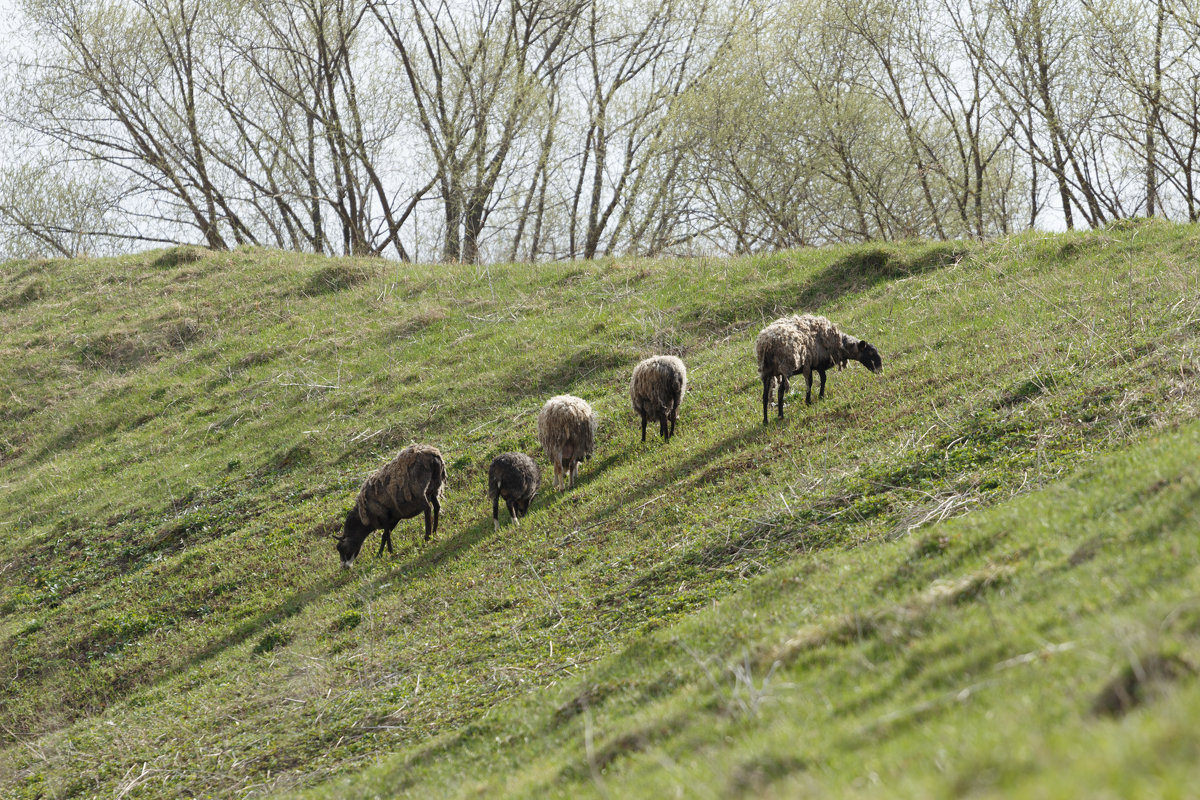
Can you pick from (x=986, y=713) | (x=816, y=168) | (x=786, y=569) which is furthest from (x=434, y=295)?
(x=986, y=713)

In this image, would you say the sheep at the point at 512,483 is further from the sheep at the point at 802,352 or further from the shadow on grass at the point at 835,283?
the shadow on grass at the point at 835,283

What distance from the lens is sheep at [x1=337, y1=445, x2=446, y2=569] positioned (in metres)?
13.8

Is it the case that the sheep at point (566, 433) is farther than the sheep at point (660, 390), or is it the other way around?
the sheep at point (660, 390)

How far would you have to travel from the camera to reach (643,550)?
397 inches

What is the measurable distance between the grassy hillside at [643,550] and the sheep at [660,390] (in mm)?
583

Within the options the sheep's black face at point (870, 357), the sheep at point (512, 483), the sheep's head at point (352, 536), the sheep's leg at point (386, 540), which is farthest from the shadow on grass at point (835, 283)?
the sheep's head at point (352, 536)

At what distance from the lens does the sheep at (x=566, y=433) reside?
553 inches

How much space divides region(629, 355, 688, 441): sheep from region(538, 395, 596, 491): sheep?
2.93 feet

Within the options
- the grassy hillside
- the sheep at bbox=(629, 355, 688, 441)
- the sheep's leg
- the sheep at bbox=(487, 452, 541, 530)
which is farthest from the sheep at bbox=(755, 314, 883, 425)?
the sheep's leg

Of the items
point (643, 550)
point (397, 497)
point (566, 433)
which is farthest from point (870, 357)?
point (397, 497)

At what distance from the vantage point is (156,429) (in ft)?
73.0

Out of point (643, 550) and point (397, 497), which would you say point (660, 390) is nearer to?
point (397, 497)

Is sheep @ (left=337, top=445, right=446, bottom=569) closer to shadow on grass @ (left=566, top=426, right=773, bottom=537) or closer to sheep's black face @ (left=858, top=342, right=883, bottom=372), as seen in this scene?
shadow on grass @ (left=566, top=426, right=773, bottom=537)

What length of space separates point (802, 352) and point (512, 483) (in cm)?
488
